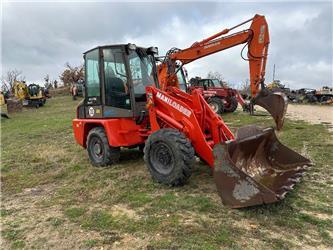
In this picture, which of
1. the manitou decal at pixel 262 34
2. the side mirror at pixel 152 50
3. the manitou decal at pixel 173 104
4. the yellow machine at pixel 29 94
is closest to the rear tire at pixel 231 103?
the manitou decal at pixel 262 34

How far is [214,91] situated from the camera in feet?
55.6

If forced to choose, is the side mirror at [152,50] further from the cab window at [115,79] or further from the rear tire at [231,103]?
the rear tire at [231,103]

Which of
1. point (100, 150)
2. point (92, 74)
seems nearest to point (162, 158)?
point (100, 150)

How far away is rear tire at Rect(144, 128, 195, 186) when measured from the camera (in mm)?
4930

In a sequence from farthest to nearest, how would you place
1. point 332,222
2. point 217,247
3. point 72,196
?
1. point 72,196
2. point 332,222
3. point 217,247

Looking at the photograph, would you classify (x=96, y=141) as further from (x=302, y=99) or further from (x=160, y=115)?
(x=302, y=99)

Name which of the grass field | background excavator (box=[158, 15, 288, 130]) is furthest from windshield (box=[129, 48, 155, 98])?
the grass field

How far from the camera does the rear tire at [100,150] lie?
6628 mm

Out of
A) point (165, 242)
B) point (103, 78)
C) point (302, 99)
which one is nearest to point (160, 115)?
point (103, 78)

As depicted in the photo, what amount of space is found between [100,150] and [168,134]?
222cm

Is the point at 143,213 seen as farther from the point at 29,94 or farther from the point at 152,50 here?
the point at 29,94

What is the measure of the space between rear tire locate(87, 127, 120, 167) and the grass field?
0.19 metres

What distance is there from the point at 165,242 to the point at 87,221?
1162 millimetres

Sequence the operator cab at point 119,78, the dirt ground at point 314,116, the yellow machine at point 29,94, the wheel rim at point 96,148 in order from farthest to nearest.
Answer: the yellow machine at point 29,94, the dirt ground at point 314,116, the wheel rim at point 96,148, the operator cab at point 119,78
